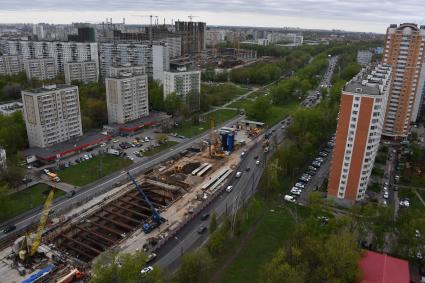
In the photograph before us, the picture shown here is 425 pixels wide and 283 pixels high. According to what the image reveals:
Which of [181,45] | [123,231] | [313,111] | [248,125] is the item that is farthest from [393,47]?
[181,45]

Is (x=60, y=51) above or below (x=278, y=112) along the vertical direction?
above

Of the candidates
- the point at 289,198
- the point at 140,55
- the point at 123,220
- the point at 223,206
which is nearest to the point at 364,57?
the point at 140,55

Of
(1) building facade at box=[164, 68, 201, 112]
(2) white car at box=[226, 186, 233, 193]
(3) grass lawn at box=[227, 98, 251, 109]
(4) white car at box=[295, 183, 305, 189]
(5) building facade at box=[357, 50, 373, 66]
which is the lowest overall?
(2) white car at box=[226, 186, 233, 193]

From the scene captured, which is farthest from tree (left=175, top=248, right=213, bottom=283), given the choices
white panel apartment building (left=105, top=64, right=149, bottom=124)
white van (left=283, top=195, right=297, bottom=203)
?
white panel apartment building (left=105, top=64, right=149, bottom=124)

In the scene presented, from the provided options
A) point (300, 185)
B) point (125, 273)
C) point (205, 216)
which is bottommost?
point (205, 216)

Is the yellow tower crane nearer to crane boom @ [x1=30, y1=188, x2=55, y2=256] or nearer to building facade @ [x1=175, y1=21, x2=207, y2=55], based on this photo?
crane boom @ [x1=30, y1=188, x2=55, y2=256]

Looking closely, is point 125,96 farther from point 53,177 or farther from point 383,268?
point 383,268

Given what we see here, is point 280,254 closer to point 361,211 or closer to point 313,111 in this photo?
point 361,211
